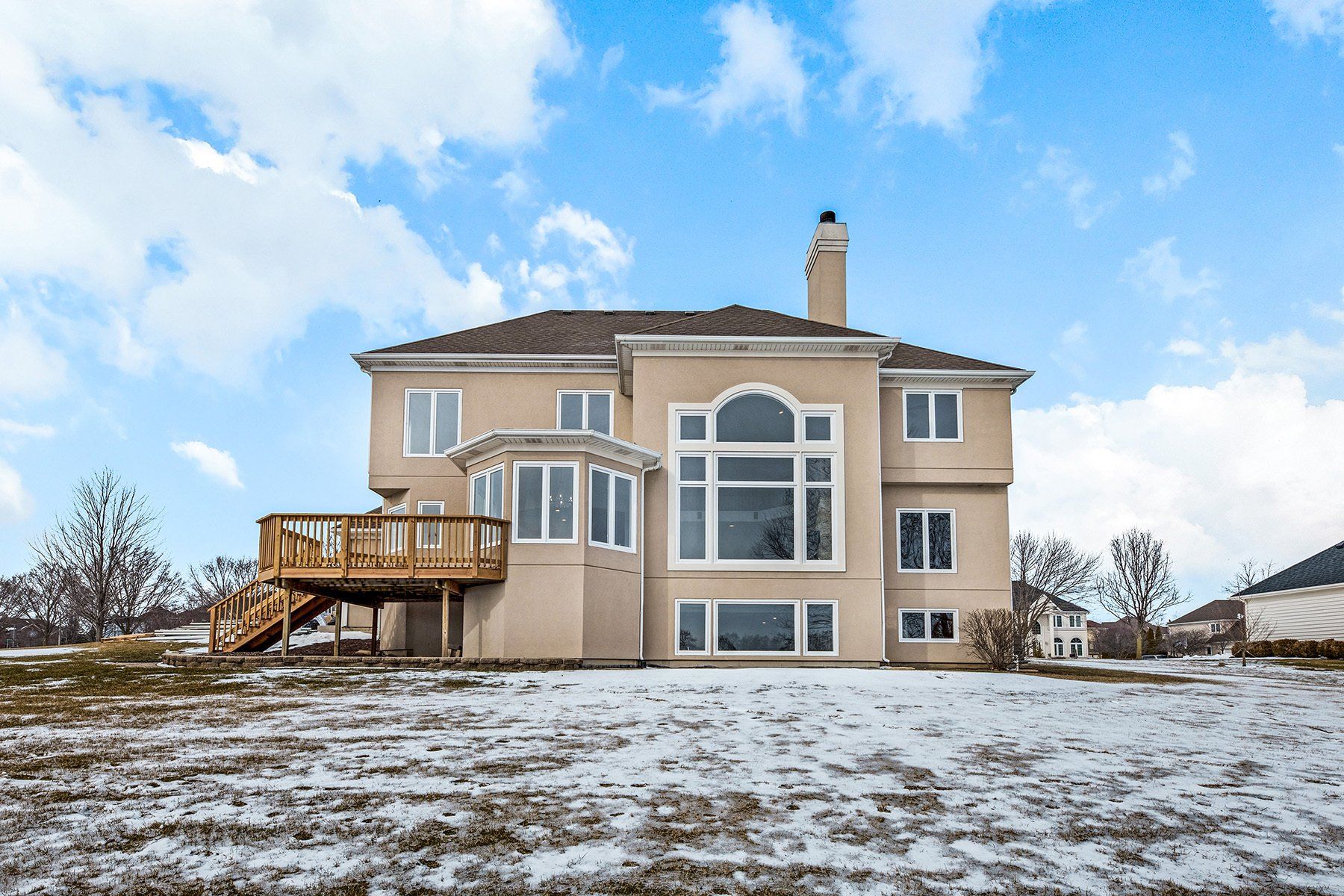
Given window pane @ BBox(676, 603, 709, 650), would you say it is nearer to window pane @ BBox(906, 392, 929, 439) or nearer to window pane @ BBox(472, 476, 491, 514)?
window pane @ BBox(472, 476, 491, 514)

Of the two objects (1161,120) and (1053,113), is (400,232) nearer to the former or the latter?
(1053,113)

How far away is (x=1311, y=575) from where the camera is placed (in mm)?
34312

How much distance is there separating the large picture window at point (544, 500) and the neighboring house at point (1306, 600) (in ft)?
95.5

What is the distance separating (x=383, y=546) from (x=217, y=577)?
160 feet

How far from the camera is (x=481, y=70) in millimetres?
16125

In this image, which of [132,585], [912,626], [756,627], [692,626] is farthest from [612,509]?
[132,585]

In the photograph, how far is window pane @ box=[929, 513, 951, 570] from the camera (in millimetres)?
19094

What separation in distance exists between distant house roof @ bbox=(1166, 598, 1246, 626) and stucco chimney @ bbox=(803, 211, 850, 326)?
62.1 m

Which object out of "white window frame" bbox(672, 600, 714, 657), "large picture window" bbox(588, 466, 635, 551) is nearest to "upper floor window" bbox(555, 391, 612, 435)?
"large picture window" bbox(588, 466, 635, 551)

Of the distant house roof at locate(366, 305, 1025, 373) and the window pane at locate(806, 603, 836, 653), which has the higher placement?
the distant house roof at locate(366, 305, 1025, 373)

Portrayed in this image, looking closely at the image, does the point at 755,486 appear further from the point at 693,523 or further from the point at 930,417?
the point at 930,417

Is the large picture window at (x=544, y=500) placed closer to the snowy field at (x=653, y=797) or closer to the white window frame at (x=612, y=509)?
the white window frame at (x=612, y=509)

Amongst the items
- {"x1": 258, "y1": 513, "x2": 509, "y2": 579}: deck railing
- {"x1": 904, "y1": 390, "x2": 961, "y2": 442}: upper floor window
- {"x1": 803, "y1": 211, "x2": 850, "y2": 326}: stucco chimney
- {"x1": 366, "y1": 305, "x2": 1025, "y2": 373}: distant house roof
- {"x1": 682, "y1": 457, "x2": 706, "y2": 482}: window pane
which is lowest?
{"x1": 258, "y1": 513, "x2": 509, "y2": 579}: deck railing

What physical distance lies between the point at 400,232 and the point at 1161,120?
17.4 m
